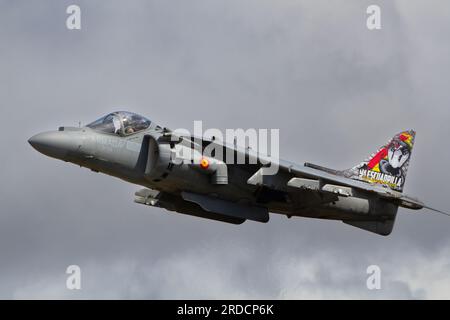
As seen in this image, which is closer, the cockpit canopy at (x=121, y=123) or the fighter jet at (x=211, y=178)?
the fighter jet at (x=211, y=178)

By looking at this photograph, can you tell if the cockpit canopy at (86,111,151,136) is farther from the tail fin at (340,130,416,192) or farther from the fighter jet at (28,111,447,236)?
the tail fin at (340,130,416,192)

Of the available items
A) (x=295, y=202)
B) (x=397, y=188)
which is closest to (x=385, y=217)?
(x=397, y=188)

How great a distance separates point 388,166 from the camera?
2842 cm

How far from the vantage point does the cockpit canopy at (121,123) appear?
24578mm

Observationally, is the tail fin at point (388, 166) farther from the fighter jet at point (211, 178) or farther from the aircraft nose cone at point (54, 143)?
the aircraft nose cone at point (54, 143)

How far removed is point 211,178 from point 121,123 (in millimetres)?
2747

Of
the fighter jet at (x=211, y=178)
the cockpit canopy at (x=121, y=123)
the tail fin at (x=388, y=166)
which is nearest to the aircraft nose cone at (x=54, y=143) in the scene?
the fighter jet at (x=211, y=178)

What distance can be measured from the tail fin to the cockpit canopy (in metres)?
6.57

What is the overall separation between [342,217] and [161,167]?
616cm

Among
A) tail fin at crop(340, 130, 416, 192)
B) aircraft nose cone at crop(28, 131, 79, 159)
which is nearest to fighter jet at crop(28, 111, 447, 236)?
aircraft nose cone at crop(28, 131, 79, 159)

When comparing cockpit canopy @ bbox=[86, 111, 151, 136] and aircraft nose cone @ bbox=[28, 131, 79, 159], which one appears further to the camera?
cockpit canopy @ bbox=[86, 111, 151, 136]

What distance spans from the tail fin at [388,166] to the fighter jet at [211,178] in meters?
0.47

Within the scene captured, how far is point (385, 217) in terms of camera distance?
27594 millimetres

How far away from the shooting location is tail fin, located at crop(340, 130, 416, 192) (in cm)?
2817
